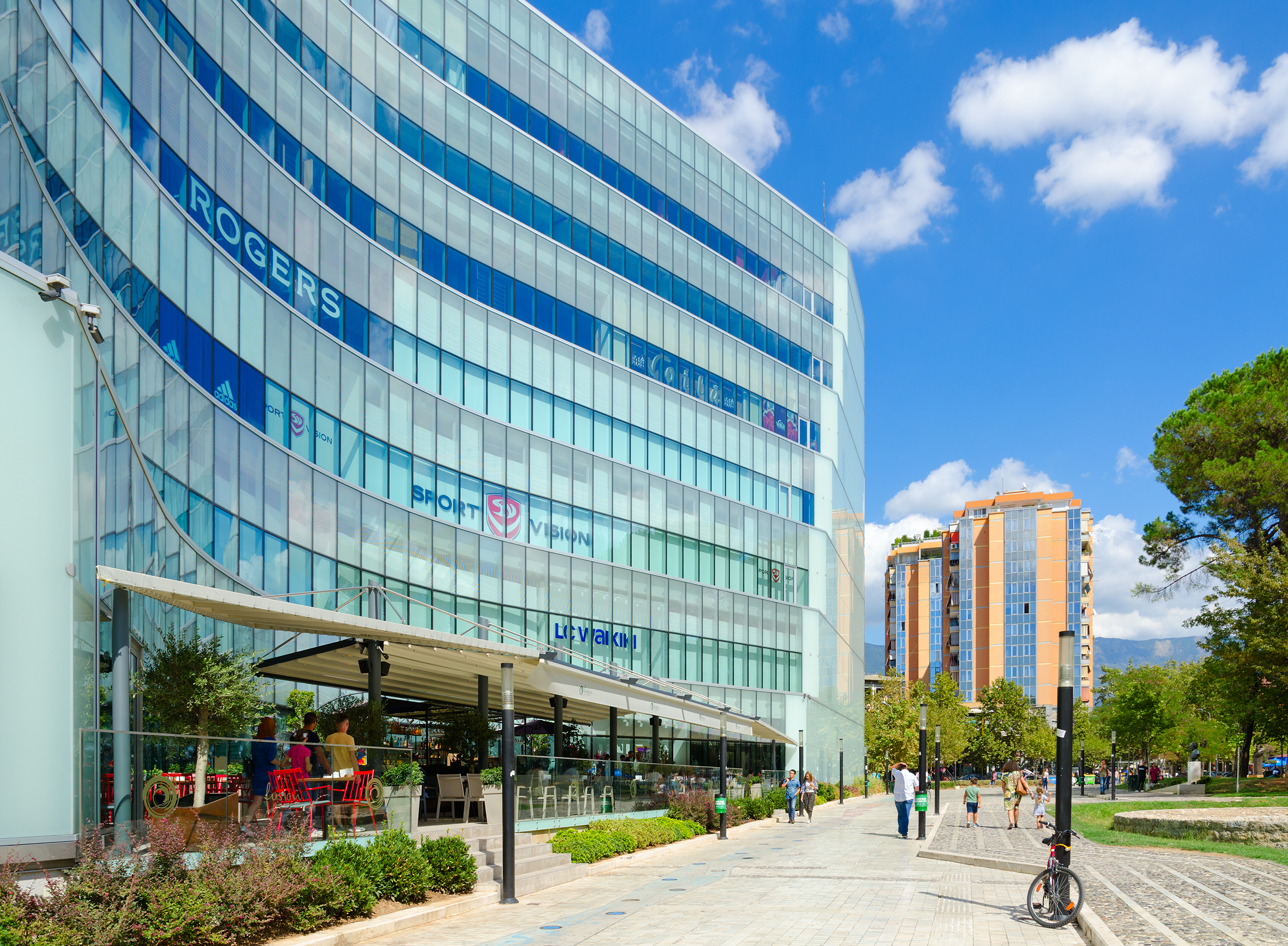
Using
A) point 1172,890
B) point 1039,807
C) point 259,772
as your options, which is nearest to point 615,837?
point 1172,890

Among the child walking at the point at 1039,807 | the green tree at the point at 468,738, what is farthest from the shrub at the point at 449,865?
the child walking at the point at 1039,807

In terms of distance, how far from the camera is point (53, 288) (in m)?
10.6

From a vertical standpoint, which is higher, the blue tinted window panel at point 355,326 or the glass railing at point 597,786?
the blue tinted window panel at point 355,326

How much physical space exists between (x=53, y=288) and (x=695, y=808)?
74.2ft

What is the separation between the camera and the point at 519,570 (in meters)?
39.0

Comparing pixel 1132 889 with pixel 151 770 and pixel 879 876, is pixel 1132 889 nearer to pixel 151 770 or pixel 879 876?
pixel 879 876

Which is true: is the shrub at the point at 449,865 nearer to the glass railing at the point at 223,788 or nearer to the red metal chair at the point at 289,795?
the glass railing at the point at 223,788

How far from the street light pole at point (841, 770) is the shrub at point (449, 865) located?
42.3 metres

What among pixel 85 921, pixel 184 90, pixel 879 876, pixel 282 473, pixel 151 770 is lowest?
pixel 879 876

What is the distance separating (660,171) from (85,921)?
1757 inches

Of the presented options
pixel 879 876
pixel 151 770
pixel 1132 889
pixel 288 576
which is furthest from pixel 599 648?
pixel 151 770

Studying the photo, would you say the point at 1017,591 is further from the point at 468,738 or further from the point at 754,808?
the point at 468,738

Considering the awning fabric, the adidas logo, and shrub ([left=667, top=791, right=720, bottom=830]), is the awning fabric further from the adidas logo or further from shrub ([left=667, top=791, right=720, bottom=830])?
the adidas logo

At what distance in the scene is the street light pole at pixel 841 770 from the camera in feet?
181
